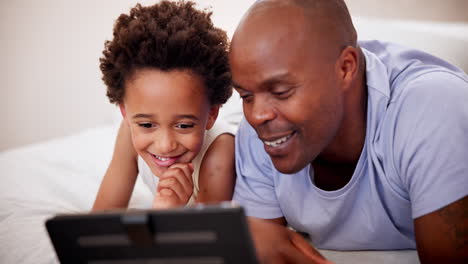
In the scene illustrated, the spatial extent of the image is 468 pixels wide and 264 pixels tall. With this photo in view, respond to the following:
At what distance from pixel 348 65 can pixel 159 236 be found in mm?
682

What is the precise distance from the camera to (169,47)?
1291 mm

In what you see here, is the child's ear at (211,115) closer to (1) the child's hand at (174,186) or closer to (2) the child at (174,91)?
(2) the child at (174,91)

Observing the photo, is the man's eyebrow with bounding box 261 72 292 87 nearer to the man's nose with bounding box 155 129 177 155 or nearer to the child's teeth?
the child's teeth

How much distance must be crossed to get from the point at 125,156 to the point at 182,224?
104 centimetres

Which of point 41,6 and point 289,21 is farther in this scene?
point 41,6

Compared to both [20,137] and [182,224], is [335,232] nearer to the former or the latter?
[182,224]

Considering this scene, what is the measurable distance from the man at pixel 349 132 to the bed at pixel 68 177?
0.13 metres

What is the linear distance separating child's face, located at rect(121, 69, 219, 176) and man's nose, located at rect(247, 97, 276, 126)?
0.26 metres

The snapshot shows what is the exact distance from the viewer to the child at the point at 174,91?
4.16ft

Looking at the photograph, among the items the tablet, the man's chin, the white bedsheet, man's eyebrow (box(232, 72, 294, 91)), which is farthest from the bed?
the tablet

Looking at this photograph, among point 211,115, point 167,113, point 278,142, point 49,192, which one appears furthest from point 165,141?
point 49,192

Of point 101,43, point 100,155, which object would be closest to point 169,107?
point 100,155

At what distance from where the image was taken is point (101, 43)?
306 centimetres

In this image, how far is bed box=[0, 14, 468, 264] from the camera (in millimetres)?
1254
